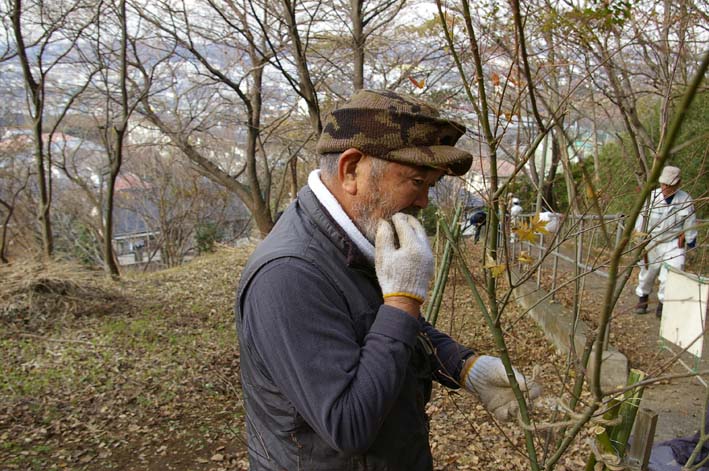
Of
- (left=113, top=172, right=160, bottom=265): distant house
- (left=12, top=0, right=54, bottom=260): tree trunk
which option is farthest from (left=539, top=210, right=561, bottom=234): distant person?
(left=113, top=172, right=160, bottom=265): distant house

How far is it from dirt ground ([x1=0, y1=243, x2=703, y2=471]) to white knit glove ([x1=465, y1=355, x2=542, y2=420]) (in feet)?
0.48

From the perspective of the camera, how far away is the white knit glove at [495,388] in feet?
5.52

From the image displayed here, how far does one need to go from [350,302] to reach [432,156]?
17.6 inches

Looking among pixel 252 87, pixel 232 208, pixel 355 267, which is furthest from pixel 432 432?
pixel 232 208

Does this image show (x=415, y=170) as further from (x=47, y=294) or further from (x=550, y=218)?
(x=47, y=294)

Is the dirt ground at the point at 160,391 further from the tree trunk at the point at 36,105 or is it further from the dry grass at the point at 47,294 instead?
the tree trunk at the point at 36,105

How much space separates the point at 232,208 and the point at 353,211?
2073cm

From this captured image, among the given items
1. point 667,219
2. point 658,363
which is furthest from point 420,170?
point 658,363

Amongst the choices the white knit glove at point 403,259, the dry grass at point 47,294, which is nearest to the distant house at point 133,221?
the dry grass at point 47,294

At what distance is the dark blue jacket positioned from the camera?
1.11 m

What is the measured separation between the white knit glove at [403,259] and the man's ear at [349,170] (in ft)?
0.42

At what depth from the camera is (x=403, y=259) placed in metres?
1.27

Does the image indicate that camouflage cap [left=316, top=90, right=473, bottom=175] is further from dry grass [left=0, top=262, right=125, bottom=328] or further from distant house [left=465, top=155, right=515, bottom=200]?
dry grass [left=0, top=262, right=125, bottom=328]

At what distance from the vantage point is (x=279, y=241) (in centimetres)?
132
